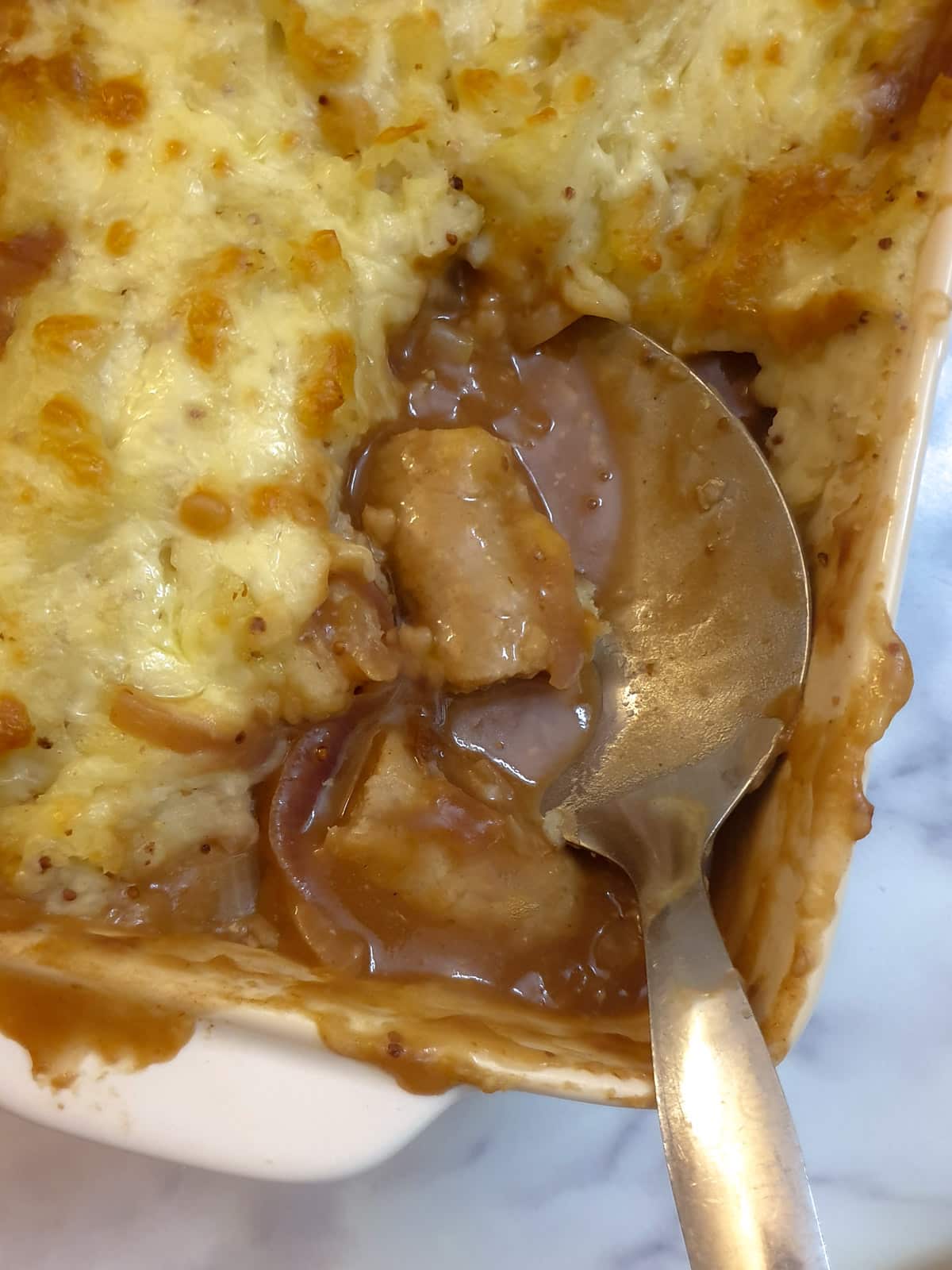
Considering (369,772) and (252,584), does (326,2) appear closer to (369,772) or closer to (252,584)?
(252,584)

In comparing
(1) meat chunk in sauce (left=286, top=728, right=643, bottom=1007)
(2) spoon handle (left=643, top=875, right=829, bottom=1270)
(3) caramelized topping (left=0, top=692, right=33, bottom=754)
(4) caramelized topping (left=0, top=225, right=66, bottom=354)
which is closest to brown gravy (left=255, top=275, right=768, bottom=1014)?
(1) meat chunk in sauce (left=286, top=728, right=643, bottom=1007)

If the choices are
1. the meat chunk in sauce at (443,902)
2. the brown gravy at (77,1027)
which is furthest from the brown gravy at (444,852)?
the brown gravy at (77,1027)

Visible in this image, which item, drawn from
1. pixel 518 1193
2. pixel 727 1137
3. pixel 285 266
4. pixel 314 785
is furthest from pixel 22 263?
pixel 518 1193

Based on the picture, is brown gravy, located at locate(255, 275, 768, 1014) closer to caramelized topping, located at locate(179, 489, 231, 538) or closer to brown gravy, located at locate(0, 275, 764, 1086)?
brown gravy, located at locate(0, 275, 764, 1086)

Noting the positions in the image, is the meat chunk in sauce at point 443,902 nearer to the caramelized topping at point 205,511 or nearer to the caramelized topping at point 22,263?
the caramelized topping at point 205,511

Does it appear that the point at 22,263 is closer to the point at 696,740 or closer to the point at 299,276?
the point at 299,276

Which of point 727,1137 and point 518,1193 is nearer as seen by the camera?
point 727,1137
